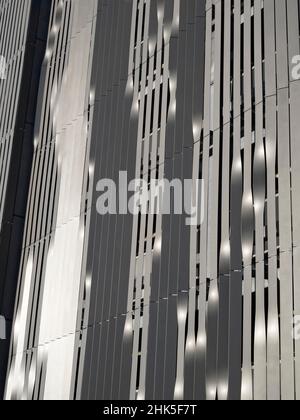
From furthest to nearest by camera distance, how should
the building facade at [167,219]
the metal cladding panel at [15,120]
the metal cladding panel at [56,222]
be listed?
1. the metal cladding panel at [15,120]
2. the metal cladding panel at [56,222]
3. the building facade at [167,219]

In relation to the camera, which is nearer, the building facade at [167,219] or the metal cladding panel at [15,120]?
the building facade at [167,219]

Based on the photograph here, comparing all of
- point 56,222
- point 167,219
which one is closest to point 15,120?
point 56,222

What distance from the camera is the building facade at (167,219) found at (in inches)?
612

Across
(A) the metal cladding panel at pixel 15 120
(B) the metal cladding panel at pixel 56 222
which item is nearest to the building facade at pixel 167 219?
(B) the metal cladding panel at pixel 56 222

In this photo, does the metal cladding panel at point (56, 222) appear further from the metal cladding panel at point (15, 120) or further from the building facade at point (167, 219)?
the metal cladding panel at point (15, 120)

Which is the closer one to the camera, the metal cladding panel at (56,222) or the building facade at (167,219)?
the building facade at (167,219)

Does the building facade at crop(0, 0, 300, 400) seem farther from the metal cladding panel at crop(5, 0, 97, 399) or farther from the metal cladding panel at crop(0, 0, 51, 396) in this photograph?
the metal cladding panel at crop(0, 0, 51, 396)

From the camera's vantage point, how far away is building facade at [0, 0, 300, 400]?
Answer: 1555 centimetres

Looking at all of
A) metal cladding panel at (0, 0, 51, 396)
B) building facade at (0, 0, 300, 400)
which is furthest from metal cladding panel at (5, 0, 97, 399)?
metal cladding panel at (0, 0, 51, 396)

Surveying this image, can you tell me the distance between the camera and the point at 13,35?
105 feet

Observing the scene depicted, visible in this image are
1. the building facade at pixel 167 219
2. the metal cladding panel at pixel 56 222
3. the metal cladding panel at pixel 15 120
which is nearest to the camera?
the building facade at pixel 167 219
